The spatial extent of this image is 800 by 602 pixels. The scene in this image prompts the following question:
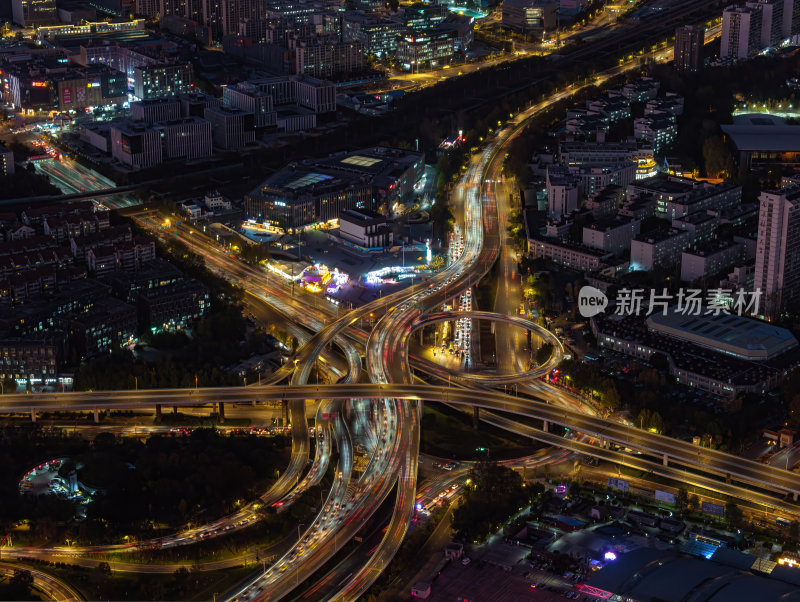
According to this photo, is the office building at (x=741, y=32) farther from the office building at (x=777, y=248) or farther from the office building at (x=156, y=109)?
the office building at (x=777, y=248)

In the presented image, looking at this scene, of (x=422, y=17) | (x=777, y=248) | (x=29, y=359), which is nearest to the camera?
(x=29, y=359)

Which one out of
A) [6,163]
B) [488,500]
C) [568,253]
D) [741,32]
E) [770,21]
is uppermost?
[770,21]

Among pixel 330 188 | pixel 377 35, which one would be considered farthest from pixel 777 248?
pixel 377 35

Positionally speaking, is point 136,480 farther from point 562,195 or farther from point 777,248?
point 562,195

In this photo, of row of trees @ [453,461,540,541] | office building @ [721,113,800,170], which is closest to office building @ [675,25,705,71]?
office building @ [721,113,800,170]

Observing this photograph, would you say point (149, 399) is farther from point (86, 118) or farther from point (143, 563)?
point (86, 118)

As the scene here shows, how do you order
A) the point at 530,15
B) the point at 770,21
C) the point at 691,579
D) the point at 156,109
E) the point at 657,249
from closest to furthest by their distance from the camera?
the point at 691,579, the point at 657,249, the point at 156,109, the point at 770,21, the point at 530,15

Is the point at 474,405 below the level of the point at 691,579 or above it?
above
